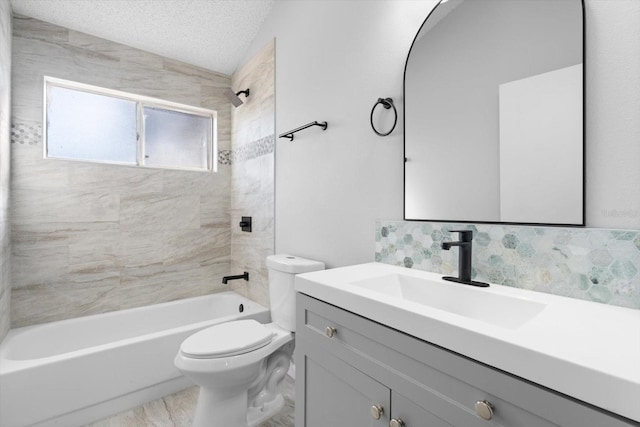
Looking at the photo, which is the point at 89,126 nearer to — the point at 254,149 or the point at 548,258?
the point at 254,149

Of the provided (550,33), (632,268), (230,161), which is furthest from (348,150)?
(230,161)

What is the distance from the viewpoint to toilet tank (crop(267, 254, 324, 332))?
177cm

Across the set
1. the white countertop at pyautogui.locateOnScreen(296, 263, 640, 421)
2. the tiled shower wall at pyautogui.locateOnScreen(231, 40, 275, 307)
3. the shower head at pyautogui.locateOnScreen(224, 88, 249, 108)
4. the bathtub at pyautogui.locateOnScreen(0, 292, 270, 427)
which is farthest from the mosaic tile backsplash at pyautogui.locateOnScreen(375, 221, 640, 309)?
the shower head at pyautogui.locateOnScreen(224, 88, 249, 108)

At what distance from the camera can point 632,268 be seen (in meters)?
0.79

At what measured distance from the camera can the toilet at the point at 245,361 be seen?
1407mm

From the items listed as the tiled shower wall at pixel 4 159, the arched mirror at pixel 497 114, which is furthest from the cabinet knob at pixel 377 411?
the tiled shower wall at pixel 4 159

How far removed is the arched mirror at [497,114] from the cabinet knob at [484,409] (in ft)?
2.11

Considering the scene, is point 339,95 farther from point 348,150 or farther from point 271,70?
point 271,70

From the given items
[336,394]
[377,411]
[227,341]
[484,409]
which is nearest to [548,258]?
[484,409]

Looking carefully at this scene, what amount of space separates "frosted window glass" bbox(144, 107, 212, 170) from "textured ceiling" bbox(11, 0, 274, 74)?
20.5 inches

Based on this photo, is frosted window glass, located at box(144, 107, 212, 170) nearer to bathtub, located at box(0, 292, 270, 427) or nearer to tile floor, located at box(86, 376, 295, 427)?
bathtub, located at box(0, 292, 270, 427)

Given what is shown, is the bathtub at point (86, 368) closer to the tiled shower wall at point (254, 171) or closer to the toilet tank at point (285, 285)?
the tiled shower wall at point (254, 171)

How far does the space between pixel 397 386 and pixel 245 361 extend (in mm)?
907

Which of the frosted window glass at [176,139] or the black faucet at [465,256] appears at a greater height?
the frosted window glass at [176,139]
